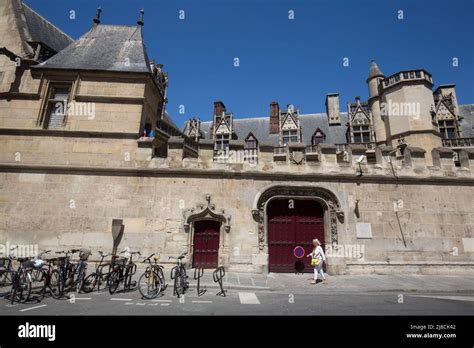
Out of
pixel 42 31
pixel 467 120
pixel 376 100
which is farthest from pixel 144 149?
pixel 467 120

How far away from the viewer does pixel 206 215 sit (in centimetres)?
939

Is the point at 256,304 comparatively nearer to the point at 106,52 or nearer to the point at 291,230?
the point at 291,230

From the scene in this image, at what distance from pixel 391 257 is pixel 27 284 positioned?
11211 millimetres

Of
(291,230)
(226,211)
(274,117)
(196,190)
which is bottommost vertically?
(291,230)

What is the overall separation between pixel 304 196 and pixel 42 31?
16805mm

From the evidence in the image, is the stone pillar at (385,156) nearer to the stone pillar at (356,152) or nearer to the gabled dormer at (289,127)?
the stone pillar at (356,152)

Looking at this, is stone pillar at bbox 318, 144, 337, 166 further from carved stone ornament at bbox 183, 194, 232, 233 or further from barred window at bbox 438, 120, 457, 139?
barred window at bbox 438, 120, 457, 139

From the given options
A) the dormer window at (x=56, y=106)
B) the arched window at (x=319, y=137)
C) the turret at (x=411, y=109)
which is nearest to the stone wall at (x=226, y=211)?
the dormer window at (x=56, y=106)

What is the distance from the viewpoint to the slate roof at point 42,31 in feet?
42.2

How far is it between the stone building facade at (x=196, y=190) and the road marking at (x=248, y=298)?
270 centimetres

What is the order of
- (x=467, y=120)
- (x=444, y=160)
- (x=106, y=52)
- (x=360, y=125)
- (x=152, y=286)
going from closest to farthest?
(x=152, y=286), (x=444, y=160), (x=106, y=52), (x=467, y=120), (x=360, y=125)
